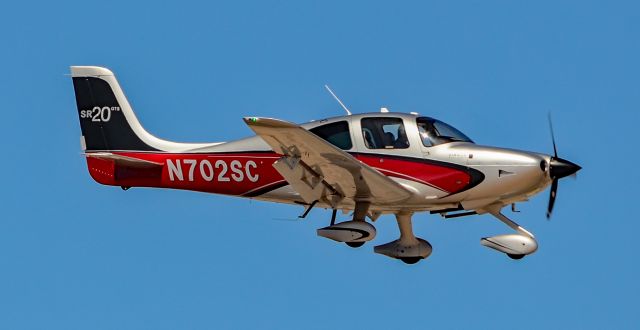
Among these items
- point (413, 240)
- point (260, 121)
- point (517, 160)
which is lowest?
point (413, 240)

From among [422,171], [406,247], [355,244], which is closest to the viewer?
[422,171]

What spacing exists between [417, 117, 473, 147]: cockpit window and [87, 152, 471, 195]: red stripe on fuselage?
377mm

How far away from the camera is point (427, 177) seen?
1783cm

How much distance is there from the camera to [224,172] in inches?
740

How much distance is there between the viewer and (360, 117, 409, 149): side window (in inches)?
705

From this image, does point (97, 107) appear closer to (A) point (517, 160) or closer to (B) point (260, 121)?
(B) point (260, 121)

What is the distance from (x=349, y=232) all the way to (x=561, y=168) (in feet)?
10.9

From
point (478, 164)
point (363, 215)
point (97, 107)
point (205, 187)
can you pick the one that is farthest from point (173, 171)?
point (478, 164)

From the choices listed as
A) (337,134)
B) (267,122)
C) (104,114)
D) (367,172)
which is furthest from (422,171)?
(104,114)

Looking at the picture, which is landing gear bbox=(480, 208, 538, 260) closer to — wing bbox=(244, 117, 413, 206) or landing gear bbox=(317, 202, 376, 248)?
wing bbox=(244, 117, 413, 206)

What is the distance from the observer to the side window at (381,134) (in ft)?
58.7

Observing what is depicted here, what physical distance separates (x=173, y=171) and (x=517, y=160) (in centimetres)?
566

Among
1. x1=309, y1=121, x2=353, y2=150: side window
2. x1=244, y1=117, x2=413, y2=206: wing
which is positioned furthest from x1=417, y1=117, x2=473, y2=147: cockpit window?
x1=309, y1=121, x2=353, y2=150: side window

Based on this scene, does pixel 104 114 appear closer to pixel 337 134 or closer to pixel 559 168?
pixel 337 134
